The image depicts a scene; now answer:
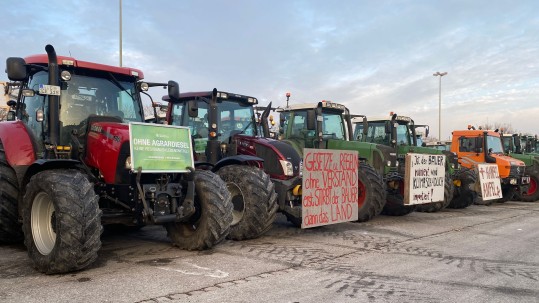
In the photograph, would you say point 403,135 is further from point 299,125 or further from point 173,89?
point 173,89

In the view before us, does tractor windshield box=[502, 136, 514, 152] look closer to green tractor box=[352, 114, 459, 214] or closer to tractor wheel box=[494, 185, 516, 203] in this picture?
tractor wheel box=[494, 185, 516, 203]

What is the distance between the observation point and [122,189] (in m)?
5.96

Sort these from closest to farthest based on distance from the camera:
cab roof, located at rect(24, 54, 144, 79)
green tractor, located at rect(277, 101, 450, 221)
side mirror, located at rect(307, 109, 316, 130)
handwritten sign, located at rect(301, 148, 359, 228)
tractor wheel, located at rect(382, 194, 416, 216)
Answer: cab roof, located at rect(24, 54, 144, 79) < handwritten sign, located at rect(301, 148, 359, 228) < side mirror, located at rect(307, 109, 316, 130) < green tractor, located at rect(277, 101, 450, 221) < tractor wheel, located at rect(382, 194, 416, 216)

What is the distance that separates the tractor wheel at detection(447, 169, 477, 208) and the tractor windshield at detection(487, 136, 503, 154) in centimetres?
214

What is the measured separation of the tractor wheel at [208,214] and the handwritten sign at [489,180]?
31.3 feet

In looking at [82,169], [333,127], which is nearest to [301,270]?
[82,169]

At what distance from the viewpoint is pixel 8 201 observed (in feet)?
20.4

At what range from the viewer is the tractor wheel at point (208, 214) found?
20.3 feet

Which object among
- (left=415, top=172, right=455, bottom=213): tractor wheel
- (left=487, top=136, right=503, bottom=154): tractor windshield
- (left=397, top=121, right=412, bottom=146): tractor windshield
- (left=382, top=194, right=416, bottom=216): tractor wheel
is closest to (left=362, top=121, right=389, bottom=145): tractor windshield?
(left=397, top=121, right=412, bottom=146): tractor windshield

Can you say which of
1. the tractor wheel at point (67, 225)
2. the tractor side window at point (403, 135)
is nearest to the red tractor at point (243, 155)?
the tractor wheel at point (67, 225)

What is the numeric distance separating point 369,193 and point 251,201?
3225 mm

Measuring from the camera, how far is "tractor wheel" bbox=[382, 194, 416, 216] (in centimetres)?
1101

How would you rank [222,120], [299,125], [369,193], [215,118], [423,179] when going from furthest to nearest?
[299,125]
[423,179]
[369,193]
[222,120]
[215,118]

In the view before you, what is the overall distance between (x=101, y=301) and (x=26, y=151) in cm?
298
